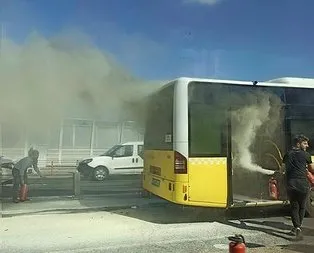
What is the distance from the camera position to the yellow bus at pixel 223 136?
7.47m

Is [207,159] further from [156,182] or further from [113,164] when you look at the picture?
[113,164]

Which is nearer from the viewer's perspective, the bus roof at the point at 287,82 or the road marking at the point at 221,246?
the road marking at the point at 221,246

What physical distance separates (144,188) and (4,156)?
3633 millimetres

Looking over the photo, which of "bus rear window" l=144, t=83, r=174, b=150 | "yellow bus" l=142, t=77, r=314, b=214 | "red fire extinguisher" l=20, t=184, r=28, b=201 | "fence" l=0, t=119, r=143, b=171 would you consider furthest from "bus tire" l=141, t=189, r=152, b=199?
"red fire extinguisher" l=20, t=184, r=28, b=201

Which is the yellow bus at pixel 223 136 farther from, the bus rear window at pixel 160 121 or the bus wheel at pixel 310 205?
the bus wheel at pixel 310 205

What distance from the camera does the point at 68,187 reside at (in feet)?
43.2

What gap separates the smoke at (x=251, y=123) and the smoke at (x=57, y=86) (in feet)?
6.70

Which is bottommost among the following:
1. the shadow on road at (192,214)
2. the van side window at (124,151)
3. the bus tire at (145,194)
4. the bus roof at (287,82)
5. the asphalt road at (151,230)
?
the asphalt road at (151,230)

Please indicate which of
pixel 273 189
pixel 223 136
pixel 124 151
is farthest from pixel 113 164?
pixel 223 136

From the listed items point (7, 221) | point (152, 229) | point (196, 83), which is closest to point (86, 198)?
point (7, 221)

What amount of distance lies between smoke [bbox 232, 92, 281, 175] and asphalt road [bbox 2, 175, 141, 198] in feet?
13.7

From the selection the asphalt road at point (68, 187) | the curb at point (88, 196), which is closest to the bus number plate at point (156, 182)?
the curb at point (88, 196)

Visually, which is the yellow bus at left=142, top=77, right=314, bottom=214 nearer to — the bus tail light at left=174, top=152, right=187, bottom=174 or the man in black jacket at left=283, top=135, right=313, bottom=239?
the bus tail light at left=174, top=152, right=187, bottom=174

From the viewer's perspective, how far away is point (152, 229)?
24.1ft
